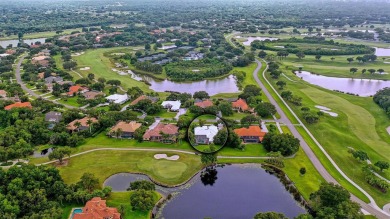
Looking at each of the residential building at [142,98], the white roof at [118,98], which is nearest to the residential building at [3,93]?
the white roof at [118,98]

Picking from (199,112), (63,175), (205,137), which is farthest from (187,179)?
(199,112)

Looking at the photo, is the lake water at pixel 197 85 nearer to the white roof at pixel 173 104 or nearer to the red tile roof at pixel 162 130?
the white roof at pixel 173 104

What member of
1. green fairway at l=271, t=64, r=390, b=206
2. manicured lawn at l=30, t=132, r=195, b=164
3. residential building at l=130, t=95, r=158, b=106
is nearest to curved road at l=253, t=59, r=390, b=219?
green fairway at l=271, t=64, r=390, b=206

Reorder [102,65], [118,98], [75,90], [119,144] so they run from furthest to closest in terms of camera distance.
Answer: [102,65] < [75,90] < [118,98] < [119,144]

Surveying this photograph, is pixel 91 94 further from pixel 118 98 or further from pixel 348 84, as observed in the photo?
pixel 348 84

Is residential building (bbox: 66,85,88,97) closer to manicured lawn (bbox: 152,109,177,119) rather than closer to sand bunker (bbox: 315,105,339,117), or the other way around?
manicured lawn (bbox: 152,109,177,119)

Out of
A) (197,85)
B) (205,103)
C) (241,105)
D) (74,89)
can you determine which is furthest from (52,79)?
(241,105)
